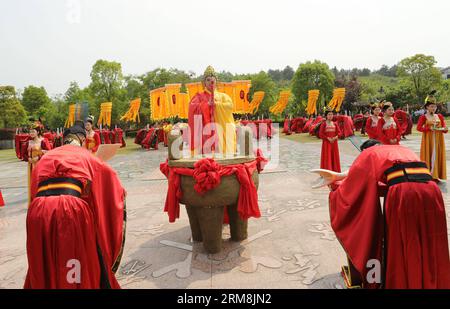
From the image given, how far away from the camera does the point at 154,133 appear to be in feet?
75.7

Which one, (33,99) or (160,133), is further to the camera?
(33,99)

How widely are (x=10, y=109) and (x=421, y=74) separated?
2046 inches

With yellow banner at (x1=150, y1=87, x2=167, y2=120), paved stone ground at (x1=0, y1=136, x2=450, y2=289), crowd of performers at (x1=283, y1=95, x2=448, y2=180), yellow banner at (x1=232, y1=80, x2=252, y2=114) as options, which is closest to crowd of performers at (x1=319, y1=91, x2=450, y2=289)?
paved stone ground at (x1=0, y1=136, x2=450, y2=289)

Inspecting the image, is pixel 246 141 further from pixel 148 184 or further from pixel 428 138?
pixel 428 138

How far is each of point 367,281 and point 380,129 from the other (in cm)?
538

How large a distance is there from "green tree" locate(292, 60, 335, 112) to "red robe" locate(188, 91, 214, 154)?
48.4 meters

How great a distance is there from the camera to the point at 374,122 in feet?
25.3

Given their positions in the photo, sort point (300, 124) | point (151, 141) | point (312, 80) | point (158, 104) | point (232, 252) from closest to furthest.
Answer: point (232, 252) < point (158, 104) < point (151, 141) < point (300, 124) < point (312, 80)

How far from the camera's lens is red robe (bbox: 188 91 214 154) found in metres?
4.82

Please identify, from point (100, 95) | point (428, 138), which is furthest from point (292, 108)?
point (428, 138)

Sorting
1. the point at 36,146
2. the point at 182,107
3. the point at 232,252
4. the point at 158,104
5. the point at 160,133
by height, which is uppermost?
the point at 158,104

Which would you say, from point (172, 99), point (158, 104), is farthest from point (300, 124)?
point (172, 99)

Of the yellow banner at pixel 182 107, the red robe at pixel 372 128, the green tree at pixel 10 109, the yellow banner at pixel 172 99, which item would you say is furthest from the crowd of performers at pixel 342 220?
the green tree at pixel 10 109

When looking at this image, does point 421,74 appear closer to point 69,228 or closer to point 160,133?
point 160,133
